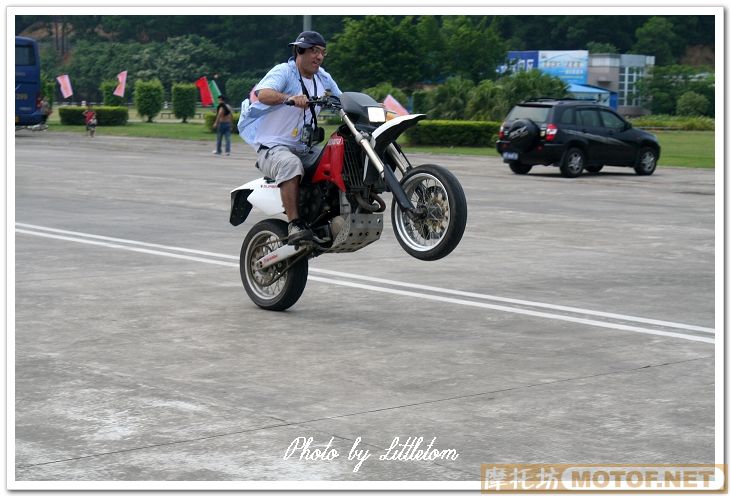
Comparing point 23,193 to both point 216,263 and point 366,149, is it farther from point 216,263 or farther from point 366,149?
point 366,149

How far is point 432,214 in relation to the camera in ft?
27.2

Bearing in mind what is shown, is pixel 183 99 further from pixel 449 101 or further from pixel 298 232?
pixel 298 232

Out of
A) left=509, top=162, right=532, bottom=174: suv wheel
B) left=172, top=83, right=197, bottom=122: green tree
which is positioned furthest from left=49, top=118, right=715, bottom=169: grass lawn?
left=172, top=83, right=197, bottom=122: green tree

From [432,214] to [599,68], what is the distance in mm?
82294

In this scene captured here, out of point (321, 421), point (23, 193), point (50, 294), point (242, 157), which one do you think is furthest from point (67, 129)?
point (321, 421)

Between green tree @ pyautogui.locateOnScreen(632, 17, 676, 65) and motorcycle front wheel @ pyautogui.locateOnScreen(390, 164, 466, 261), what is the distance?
8491 cm

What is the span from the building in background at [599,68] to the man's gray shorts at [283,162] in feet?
254

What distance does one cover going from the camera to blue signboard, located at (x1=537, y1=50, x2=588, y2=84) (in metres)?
87.6

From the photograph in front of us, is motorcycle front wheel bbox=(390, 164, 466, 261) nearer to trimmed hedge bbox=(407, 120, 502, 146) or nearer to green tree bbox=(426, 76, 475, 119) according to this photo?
trimmed hedge bbox=(407, 120, 502, 146)

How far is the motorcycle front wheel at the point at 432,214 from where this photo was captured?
8078 mm

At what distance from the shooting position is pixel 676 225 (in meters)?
16.4

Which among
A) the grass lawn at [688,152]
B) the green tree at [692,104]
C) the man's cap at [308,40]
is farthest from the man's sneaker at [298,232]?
the green tree at [692,104]

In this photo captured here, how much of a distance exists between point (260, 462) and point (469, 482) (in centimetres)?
94

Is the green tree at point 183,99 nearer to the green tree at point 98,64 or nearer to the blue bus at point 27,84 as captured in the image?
the blue bus at point 27,84
